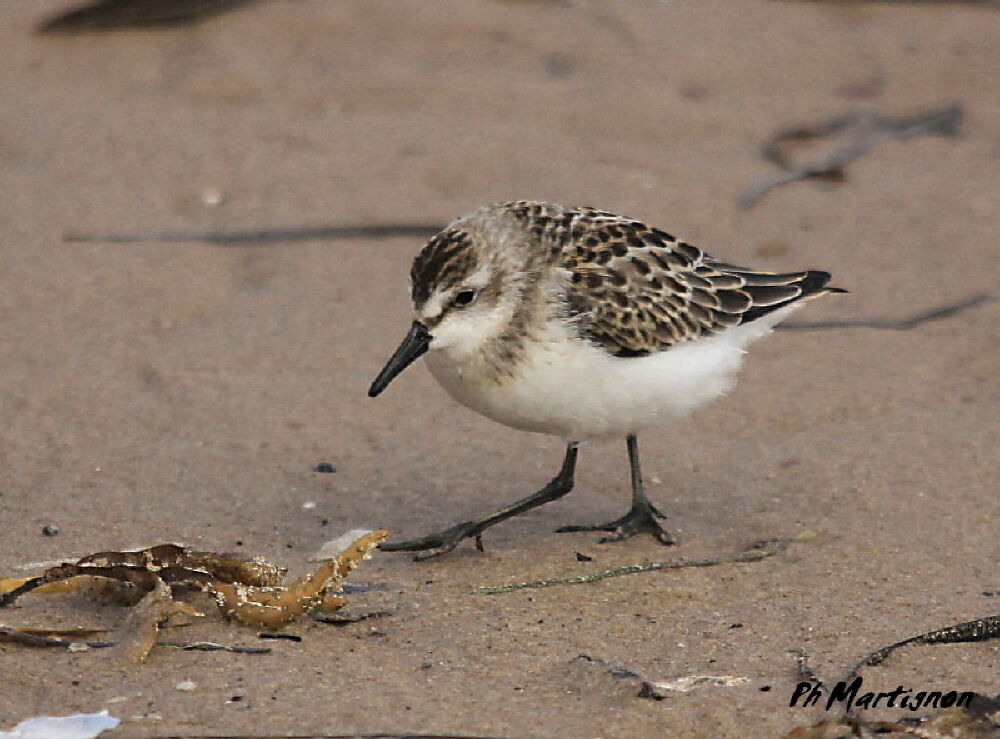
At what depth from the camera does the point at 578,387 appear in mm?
5812

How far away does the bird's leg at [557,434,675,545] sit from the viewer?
6.36 meters

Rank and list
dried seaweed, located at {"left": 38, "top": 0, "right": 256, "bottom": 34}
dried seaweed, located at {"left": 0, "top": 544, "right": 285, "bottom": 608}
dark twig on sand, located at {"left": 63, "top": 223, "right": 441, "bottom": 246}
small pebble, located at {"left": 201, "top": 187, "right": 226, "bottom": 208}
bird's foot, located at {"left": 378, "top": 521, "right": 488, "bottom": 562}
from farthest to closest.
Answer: dried seaweed, located at {"left": 38, "top": 0, "right": 256, "bottom": 34}
small pebble, located at {"left": 201, "top": 187, "right": 226, "bottom": 208}
dark twig on sand, located at {"left": 63, "top": 223, "right": 441, "bottom": 246}
bird's foot, located at {"left": 378, "top": 521, "right": 488, "bottom": 562}
dried seaweed, located at {"left": 0, "top": 544, "right": 285, "bottom": 608}

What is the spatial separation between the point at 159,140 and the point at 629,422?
5.69 metres

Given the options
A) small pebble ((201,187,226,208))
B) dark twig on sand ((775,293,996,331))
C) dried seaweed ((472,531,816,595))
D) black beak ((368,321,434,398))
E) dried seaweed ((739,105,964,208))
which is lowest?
dark twig on sand ((775,293,996,331))

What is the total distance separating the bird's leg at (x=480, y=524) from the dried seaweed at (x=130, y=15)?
7262 mm

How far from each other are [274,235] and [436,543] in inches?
142

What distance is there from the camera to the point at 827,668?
5.04m

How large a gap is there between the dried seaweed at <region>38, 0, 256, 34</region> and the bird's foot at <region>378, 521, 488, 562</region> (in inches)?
290

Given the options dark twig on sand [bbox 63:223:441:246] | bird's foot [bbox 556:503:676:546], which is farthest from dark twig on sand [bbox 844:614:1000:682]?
dark twig on sand [bbox 63:223:441:246]

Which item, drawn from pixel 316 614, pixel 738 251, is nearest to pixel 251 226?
pixel 738 251

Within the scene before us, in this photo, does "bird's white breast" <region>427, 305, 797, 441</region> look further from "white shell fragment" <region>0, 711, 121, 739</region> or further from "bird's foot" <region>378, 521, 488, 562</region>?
"white shell fragment" <region>0, 711, 121, 739</region>

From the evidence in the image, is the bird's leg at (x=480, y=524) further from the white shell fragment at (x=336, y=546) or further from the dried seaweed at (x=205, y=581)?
the dried seaweed at (x=205, y=581)

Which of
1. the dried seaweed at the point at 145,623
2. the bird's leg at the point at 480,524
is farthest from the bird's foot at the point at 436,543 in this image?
the dried seaweed at the point at 145,623

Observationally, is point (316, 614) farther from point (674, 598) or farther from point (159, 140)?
point (159, 140)
